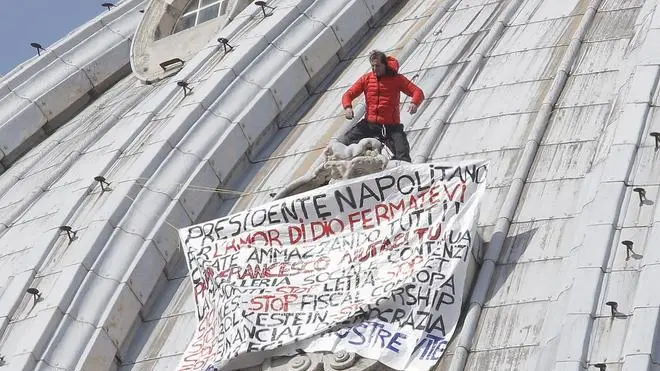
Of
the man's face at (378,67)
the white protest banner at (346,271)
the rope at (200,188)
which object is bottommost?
the rope at (200,188)

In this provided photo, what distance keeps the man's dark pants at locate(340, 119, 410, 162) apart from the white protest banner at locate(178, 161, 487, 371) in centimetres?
157

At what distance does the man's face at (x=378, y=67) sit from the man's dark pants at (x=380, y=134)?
2.31ft

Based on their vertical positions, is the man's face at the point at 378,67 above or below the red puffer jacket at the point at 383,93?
above

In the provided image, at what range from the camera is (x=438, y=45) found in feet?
148

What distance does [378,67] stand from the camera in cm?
4031

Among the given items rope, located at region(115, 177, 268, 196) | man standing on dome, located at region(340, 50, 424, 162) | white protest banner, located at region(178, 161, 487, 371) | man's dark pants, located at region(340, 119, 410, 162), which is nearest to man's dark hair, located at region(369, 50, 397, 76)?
man standing on dome, located at region(340, 50, 424, 162)

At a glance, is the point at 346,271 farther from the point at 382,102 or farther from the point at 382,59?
the point at 382,59

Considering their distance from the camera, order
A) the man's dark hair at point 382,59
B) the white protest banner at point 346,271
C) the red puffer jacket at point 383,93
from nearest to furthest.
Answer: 1. the white protest banner at point 346,271
2. the man's dark hair at point 382,59
3. the red puffer jacket at point 383,93

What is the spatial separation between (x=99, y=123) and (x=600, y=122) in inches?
474

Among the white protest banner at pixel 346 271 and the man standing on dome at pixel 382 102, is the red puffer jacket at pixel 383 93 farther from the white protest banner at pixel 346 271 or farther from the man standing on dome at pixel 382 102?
the white protest banner at pixel 346 271

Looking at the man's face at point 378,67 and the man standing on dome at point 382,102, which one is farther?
the man's face at point 378,67

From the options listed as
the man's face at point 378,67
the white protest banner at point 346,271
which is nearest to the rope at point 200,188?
the white protest banner at point 346,271

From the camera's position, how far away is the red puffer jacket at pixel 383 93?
132ft

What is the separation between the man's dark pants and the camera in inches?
1571
